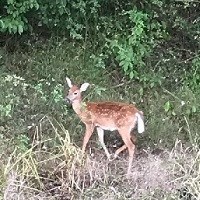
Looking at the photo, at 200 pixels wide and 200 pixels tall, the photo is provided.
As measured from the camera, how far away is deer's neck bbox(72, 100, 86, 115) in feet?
30.9

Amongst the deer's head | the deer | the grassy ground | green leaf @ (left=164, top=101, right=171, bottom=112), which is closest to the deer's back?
the deer

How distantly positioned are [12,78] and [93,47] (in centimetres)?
140

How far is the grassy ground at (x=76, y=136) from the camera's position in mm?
8492

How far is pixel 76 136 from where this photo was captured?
9656mm

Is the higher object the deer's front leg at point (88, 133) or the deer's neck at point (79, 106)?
the deer's neck at point (79, 106)

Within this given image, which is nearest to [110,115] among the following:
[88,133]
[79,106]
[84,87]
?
[88,133]

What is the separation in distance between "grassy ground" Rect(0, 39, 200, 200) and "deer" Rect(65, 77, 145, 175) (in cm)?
16

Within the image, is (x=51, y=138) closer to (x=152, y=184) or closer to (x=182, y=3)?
(x=152, y=184)

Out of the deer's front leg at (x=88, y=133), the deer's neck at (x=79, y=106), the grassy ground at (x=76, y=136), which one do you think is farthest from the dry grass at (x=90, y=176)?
the deer's neck at (x=79, y=106)

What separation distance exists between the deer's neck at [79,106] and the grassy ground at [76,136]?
259 millimetres

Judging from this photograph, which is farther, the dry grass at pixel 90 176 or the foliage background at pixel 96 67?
the foliage background at pixel 96 67

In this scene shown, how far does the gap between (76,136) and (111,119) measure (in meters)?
0.58

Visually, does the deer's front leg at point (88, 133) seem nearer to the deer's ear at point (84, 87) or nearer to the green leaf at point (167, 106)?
the deer's ear at point (84, 87)

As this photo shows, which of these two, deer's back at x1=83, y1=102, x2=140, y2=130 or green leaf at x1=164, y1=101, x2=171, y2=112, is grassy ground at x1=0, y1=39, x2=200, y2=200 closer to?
green leaf at x1=164, y1=101, x2=171, y2=112
